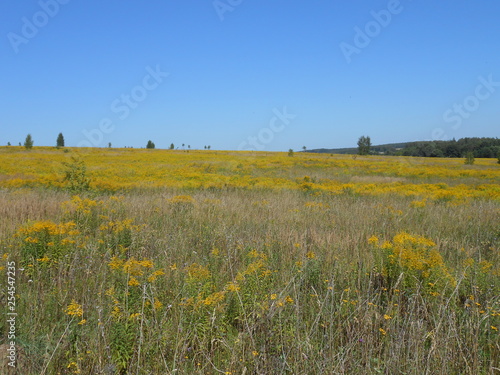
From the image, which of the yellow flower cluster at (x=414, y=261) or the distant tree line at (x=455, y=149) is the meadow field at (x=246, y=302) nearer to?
the yellow flower cluster at (x=414, y=261)

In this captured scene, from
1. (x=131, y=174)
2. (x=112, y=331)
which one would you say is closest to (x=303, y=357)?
(x=112, y=331)

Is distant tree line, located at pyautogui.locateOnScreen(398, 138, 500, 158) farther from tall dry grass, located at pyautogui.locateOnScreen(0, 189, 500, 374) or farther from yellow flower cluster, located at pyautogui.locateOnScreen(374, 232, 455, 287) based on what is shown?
yellow flower cluster, located at pyautogui.locateOnScreen(374, 232, 455, 287)

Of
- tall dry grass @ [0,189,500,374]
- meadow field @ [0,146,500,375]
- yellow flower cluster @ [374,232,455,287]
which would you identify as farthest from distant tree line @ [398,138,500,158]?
yellow flower cluster @ [374,232,455,287]

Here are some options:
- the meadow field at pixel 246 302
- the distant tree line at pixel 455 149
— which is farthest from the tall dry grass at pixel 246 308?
the distant tree line at pixel 455 149

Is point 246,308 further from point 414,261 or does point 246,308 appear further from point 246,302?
point 414,261

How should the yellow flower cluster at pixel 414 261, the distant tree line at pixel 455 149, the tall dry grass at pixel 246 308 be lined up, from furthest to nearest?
the distant tree line at pixel 455 149, the yellow flower cluster at pixel 414 261, the tall dry grass at pixel 246 308

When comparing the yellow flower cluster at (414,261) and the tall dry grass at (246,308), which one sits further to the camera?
the yellow flower cluster at (414,261)

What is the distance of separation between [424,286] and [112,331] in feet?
9.77

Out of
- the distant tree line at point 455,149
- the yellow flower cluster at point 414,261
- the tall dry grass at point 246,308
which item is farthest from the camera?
the distant tree line at point 455,149

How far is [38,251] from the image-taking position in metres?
3.94

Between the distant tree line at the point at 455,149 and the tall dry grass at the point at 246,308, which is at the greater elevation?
the distant tree line at the point at 455,149

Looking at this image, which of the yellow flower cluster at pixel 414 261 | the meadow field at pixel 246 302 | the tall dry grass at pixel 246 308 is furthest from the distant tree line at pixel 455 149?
the yellow flower cluster at pixel 414 261

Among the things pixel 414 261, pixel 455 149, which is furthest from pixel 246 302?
pixel 455 149

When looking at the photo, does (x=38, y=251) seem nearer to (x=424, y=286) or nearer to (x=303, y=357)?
(x=303, y=357)
